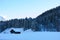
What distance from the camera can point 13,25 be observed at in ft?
57.7

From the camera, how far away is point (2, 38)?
206 inches

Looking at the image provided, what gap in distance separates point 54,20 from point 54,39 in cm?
1310

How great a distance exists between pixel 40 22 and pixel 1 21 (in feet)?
19.2

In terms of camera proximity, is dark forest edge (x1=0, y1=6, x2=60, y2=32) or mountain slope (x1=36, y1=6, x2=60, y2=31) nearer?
dark forest edge (x1=0, y1=6, x2=60, y2=32)

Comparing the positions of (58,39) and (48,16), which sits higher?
(48,16)

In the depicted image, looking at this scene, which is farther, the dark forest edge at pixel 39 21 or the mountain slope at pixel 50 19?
the mountain slope at pixel 50 19

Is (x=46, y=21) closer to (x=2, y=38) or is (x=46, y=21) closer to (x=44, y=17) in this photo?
(x=44, y=17)

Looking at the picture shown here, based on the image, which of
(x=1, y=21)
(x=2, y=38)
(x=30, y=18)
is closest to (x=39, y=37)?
(x=2, y=38)

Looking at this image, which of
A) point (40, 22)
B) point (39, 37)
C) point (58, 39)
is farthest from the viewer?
point (40, 22)

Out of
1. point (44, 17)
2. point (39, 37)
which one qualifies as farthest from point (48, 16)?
point (39, 37)

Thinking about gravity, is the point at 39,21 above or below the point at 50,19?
below

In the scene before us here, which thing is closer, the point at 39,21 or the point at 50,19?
the point at 50,19

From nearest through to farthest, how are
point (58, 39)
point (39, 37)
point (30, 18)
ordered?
point (58, 39) → point (39, 37) → point (30, 18)

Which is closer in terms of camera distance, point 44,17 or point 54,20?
point 54,20
